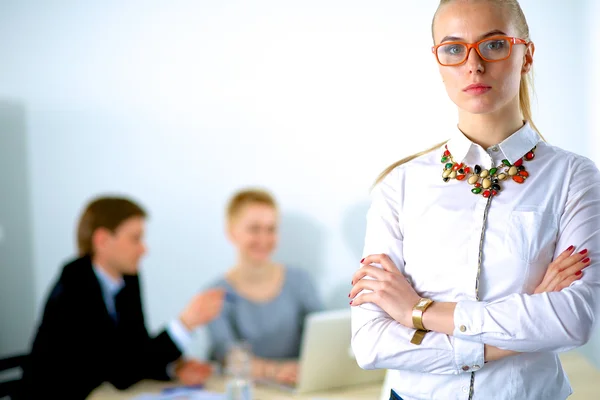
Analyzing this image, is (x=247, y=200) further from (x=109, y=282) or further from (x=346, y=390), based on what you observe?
(x=346, y=390)

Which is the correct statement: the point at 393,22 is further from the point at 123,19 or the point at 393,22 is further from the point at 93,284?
the point at 93,284

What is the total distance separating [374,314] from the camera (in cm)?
134

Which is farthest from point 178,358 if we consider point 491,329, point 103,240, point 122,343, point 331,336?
point 491,329

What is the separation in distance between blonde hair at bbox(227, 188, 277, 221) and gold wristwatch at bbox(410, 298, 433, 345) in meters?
2.73

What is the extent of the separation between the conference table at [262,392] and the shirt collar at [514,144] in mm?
1327

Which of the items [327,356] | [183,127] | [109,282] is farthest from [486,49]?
[183,127]

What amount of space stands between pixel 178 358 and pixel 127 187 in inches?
54.7

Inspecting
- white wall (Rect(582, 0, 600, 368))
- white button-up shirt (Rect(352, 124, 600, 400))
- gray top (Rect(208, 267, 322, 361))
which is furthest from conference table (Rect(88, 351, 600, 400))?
white button-up shirt (Rect(352, 124, 600, 400))

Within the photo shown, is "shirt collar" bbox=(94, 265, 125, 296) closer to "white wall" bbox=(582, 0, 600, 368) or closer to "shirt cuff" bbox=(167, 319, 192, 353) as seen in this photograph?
"shirt cuff" bbox=(167, 319, 192, 353)

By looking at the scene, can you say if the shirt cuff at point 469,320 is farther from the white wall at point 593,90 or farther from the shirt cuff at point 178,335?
the shirt cuff at point 178,335

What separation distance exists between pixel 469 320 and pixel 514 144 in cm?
35

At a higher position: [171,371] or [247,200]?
[247,200]

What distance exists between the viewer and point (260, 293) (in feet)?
12.6

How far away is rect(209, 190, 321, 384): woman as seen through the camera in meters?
3.77
